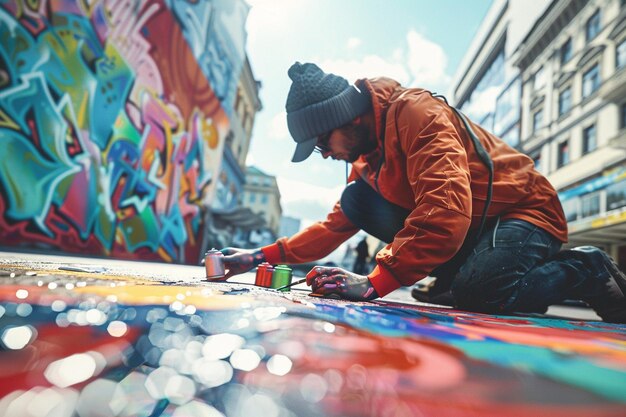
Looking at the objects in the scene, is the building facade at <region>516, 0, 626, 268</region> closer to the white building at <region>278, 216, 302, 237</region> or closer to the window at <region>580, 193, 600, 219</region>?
the window at <region>580, 193, 600, 219</region>

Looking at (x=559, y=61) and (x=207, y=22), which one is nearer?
(x=207, y=22)


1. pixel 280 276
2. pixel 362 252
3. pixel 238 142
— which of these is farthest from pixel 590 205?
pixel 238 142

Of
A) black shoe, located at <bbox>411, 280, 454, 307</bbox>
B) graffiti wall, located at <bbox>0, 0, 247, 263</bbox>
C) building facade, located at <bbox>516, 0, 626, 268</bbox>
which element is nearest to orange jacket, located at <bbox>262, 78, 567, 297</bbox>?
black shoe, located at <bbox>411, 280, 454, 307</bbox>

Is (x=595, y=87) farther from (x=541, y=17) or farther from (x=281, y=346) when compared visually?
(x=281, y=346)

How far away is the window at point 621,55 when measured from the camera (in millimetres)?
10883

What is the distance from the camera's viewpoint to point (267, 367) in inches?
13.7

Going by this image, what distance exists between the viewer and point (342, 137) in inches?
58.6

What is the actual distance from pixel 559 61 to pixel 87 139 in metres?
17.2

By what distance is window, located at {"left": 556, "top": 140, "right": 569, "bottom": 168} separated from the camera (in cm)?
1330

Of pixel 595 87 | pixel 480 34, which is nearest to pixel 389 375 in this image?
pixel 595 87

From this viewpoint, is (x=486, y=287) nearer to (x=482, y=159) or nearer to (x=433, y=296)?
(x=482, y=159)

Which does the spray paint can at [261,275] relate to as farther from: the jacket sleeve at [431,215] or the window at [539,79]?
the window at [539,79]

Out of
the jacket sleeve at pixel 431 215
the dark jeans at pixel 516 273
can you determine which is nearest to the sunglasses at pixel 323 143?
the jacket sleeve at pixel 431 215

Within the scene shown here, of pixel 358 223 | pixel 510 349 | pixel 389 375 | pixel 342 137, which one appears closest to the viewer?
pixel 389 375
